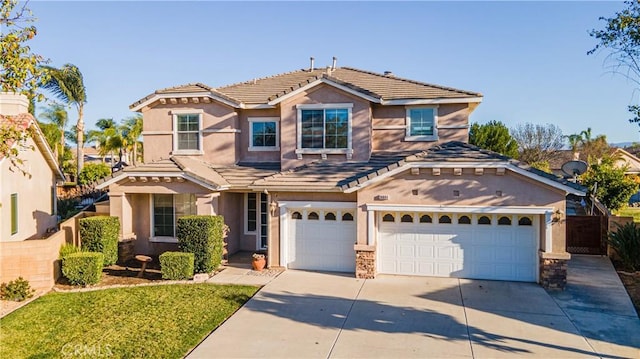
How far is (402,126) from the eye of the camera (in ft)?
56.4

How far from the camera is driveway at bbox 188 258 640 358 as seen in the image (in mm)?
8547

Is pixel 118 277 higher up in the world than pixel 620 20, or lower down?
lower down

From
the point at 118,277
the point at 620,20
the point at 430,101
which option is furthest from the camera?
the point at 430,101

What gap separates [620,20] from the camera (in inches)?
448

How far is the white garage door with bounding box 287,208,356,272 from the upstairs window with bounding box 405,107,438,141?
177 inches

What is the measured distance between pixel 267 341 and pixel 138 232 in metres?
10.2

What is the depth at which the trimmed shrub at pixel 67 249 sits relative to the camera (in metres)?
13.8

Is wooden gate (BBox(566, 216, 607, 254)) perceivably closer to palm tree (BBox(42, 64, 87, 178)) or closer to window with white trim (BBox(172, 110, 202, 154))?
window with white trim (BBox(172, 110, 202, 154))

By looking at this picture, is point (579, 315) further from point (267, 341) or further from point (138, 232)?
point (138, 232)

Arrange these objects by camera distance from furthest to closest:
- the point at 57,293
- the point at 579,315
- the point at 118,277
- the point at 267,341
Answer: the point at 118,277
the point at 57,293
the point at 579,315
the point at 267,341

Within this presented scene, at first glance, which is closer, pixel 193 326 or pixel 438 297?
pixel 193 326

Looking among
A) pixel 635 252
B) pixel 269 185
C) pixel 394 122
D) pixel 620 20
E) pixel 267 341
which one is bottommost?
pixel 267 341

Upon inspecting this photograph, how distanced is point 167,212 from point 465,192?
11.0m

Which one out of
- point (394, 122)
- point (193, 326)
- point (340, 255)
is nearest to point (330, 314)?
point (193, 326)
